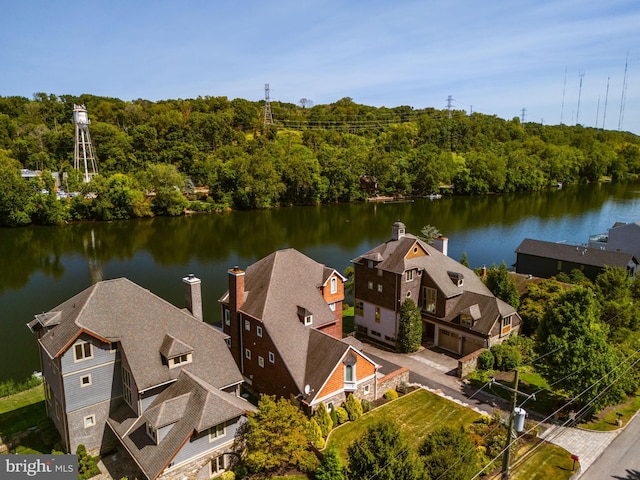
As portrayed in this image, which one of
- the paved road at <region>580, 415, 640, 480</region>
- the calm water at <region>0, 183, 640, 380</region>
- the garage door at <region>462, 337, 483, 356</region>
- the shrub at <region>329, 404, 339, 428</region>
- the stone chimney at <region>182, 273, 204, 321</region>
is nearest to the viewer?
the paved road at <region>580, 415, 640, 480</region>

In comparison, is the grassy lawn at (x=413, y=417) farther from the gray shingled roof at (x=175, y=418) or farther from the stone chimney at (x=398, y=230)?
the stone chimney at (x=398, y=230)

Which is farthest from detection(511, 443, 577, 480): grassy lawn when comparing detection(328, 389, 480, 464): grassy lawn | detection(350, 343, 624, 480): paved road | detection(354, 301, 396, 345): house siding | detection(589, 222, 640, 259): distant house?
detection(589, 222, 640, 259): distant house

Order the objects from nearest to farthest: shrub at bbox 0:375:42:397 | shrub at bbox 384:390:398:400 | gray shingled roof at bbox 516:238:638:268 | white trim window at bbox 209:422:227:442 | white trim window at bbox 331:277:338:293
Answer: white trim window at bbox 209:422:227:442
shrub at bbox 384:390:398:400
shrub at bbox 0:375:42:397
white trim window at bbox 331:277:338:293
gray shingled roof at bbox 516:238:638:268

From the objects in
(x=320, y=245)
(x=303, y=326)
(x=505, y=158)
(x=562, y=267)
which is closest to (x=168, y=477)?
(x=303, y=326)

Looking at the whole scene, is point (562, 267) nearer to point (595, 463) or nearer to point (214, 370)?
point (595, 463)

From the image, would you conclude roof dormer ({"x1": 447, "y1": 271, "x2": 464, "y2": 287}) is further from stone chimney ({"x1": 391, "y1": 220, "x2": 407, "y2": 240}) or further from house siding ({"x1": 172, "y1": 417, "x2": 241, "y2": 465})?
house siding ({"x1": 172, "y1": 417, "x2": 241, "y2": 465})

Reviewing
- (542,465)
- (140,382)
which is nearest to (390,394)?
(542,465)

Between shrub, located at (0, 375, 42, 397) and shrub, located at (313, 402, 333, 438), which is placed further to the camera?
shrub, located at (0, 375, 42, 397)

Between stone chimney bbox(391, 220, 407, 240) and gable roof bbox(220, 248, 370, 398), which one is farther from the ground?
stone chimney bbox(391, 220, 407, 240)

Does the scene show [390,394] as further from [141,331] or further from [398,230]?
[398,230]
